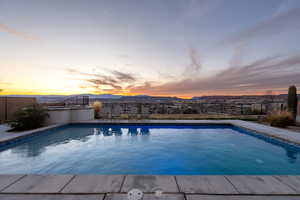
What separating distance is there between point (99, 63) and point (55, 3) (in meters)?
3.86

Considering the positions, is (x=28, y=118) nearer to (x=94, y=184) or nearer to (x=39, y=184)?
(x=39, y=184)

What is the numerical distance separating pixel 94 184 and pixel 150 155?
235 centimetres

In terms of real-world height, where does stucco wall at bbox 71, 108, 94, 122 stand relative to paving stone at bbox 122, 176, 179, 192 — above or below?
above

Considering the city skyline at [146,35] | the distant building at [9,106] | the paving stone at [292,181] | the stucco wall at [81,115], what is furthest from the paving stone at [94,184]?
the distant building at [9,106]

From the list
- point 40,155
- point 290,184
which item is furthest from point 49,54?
point 290,184

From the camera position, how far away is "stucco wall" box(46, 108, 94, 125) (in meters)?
6.81

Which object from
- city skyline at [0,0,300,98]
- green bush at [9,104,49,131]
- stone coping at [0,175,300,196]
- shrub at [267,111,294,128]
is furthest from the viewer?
city skyline at [0,0,300,98]

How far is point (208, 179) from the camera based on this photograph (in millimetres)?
1983

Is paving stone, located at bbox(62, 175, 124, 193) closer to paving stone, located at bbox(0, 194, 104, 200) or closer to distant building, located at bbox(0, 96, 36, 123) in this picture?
paving stone, located at bbox(0, 194, 104, 200)

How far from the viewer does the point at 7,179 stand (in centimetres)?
197

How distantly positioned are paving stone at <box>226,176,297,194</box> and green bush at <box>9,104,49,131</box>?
7770mm

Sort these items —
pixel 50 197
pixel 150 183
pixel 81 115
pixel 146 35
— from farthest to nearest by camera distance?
pixel 146 35 → pixel 81 115 → pixel 150 183 → pixel 50 197

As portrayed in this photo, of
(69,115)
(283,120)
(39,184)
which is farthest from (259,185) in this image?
(69,115)

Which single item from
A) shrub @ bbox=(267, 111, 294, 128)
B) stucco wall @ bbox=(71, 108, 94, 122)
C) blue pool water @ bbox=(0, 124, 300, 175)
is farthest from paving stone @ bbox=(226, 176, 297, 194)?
stucco wall @ bbox=(71, 108, 94, 122)
